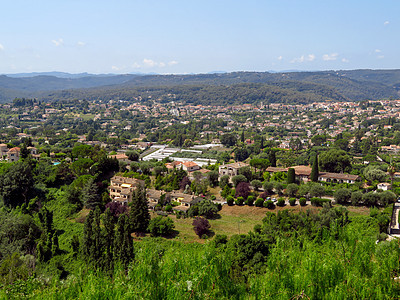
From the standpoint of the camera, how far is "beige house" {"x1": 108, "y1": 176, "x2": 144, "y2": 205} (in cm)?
2312

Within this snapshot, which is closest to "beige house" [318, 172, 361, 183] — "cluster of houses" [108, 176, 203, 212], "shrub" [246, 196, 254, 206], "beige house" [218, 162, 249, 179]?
"beige house" [218, 162, 249, 179]

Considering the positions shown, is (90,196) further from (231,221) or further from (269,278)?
(269,278)

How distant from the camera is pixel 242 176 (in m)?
25.7

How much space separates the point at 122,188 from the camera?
24.1 meters

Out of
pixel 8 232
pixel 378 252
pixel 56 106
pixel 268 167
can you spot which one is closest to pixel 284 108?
pixel 56 106

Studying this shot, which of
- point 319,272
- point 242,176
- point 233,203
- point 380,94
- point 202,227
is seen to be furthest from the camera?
point 380,94

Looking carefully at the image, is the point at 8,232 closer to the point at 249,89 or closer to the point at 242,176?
the point at 242,176

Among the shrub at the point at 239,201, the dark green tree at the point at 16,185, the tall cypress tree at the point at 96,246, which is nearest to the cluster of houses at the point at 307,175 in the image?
the shrub at the point at 239,201

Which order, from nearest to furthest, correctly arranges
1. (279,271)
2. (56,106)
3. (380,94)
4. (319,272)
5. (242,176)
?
(319,272) < (279,271) < (242,176) < (56,106) < (380,94)

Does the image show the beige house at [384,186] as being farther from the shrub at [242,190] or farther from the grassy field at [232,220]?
the shrub at [242,190]

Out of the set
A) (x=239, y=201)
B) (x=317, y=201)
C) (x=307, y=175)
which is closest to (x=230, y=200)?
(x=239, y=201)

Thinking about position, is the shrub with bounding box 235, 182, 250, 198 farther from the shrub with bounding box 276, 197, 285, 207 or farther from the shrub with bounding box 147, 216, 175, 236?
the shrub with bounding box 147, 216, 175, 236

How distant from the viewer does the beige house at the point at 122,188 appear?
75.9 feet

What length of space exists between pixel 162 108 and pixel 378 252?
11793 cm
